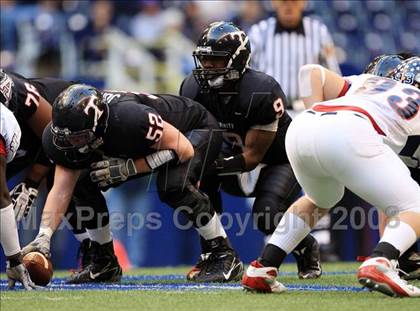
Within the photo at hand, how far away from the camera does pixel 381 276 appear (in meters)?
4.23

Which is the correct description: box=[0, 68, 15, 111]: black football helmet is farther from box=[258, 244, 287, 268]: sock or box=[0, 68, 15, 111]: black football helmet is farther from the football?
box=[258, 244, 287, 268]: sock

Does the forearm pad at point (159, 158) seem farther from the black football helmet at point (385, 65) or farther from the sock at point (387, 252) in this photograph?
the sock at point (387, 252)

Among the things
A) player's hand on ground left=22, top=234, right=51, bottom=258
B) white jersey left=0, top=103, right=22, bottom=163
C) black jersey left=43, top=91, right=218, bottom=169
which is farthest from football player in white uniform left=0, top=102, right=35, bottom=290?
black jersey left=43, top=91, right=218, bottom=169

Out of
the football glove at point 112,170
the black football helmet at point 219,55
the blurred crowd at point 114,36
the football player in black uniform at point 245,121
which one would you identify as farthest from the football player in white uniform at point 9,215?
the blurred crowd at point 114,36

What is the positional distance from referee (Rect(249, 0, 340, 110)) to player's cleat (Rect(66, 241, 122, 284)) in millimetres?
2971

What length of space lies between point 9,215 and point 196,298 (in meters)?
0.98

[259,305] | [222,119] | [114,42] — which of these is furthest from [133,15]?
[259,305]

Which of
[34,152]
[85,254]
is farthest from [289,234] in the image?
[34,152]

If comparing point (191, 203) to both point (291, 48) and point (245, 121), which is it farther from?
point (291, 48)

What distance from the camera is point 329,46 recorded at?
834cm

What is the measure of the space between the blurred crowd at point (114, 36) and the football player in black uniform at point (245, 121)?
3.66 metres

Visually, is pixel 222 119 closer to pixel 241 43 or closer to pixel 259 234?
pixel 241 43

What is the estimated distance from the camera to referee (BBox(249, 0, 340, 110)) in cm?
839

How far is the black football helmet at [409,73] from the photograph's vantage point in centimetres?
527
